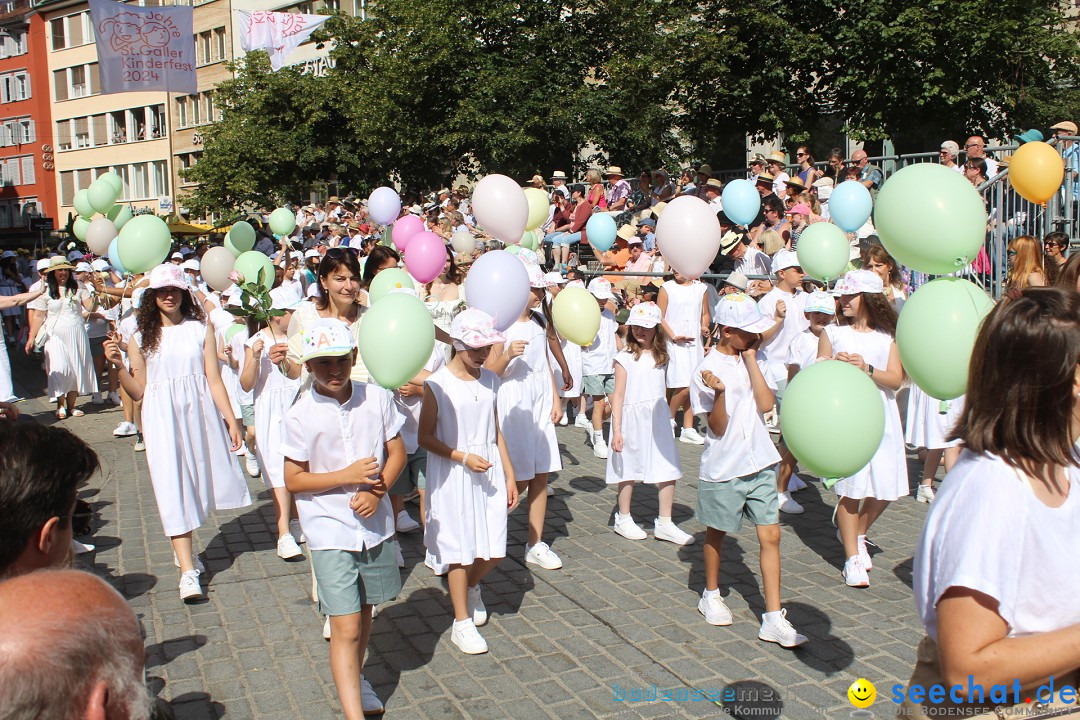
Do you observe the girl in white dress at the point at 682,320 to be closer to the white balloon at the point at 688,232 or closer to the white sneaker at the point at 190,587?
the white balloon at the point at 688,232

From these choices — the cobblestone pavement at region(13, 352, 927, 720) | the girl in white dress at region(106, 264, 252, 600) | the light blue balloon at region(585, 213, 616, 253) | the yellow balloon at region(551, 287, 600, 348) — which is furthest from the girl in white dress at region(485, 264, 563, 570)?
the light blue balloon at region(585, 213, 616, 253)

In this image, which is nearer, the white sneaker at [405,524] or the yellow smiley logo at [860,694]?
the yellow smiley logo at [860,694]

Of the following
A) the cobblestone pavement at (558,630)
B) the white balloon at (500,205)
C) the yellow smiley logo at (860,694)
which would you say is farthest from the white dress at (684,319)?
the yellow smiley logo at (860,694)

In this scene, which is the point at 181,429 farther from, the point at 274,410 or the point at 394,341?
the point at 394,341

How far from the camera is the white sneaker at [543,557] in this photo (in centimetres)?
641

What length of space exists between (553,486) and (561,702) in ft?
13.5

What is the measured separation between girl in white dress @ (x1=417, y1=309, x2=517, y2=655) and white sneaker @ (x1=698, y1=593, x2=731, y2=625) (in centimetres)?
118

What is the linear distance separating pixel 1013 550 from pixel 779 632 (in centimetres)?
308

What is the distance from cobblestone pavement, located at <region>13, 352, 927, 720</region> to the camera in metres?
4.59

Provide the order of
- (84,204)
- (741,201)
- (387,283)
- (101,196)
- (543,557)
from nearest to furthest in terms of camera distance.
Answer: (543,557)
(387,283)
(741,201)
(101,196)
(84,204)

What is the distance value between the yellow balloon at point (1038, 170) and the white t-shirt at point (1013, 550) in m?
5.70

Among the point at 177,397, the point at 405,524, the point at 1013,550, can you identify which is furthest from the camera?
the point at 405,524

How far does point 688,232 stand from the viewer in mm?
7246

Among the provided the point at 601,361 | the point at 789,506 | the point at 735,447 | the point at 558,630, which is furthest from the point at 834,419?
the point at 601,361
